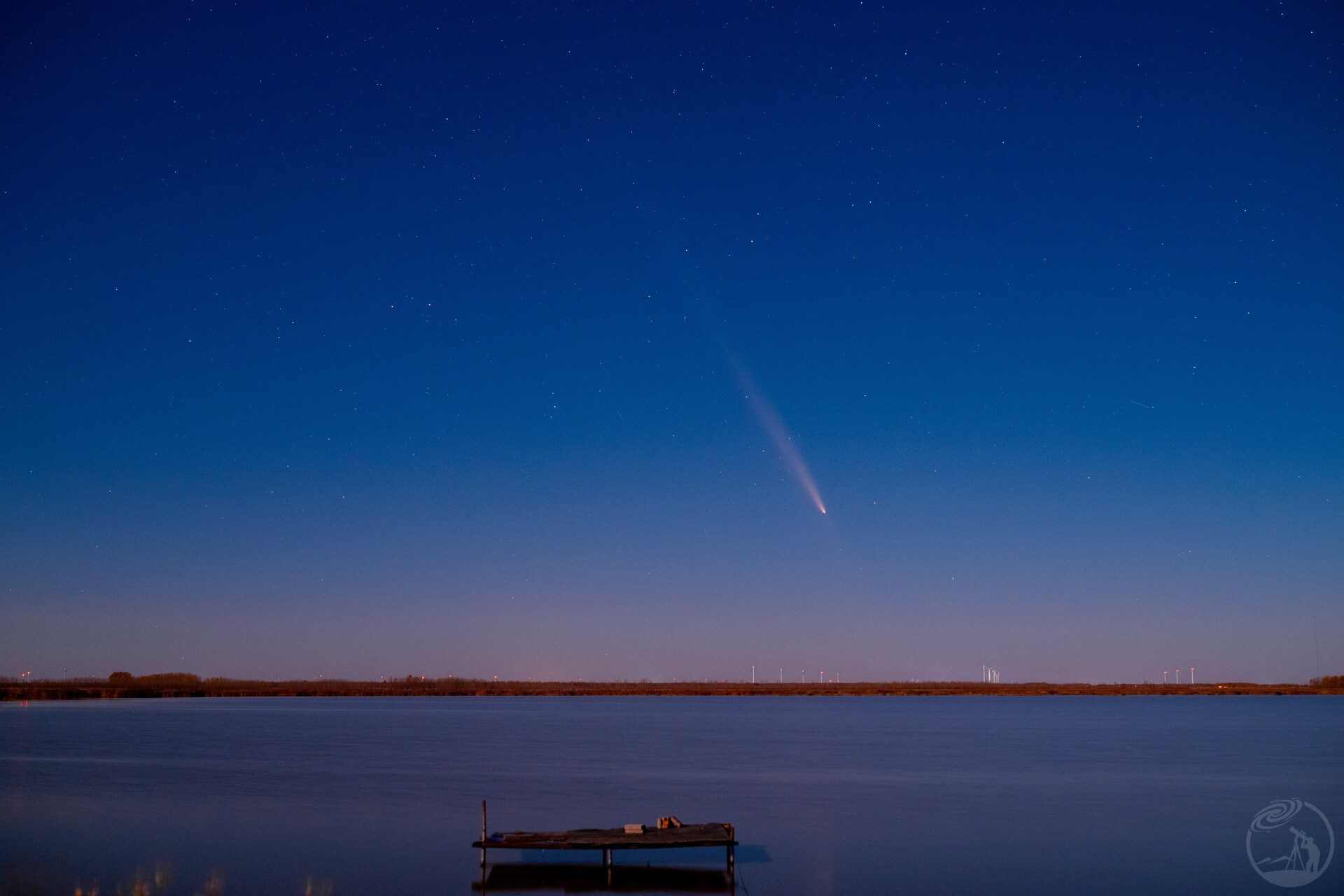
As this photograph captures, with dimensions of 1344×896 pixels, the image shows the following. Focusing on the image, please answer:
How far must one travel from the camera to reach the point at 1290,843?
94.6 feet

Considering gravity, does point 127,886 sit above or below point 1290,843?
above

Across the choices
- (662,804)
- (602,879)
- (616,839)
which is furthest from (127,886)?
(662,804)

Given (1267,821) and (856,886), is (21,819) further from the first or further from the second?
(1267,821)

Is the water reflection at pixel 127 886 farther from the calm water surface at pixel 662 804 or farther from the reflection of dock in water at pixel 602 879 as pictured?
the reflection of dock in water at pixel 602 879

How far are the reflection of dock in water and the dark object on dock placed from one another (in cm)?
36

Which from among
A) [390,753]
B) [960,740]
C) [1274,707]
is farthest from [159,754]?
[1274,707]

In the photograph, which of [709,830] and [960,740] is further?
[960,740]

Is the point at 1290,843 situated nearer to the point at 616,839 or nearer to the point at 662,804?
the point at 662,804

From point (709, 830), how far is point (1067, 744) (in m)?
44.7

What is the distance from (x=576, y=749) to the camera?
5709cm

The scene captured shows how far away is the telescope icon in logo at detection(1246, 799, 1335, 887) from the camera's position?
2491cm

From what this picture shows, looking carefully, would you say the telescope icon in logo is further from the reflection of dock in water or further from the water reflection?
the water reflection

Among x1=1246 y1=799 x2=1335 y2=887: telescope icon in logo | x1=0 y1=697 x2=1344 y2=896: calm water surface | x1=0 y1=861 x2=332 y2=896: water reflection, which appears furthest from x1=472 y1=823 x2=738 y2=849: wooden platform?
x1=1246 y1=799 x2=1335 y2=887: telescope icon in logo

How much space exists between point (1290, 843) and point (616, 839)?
57.6 ft
